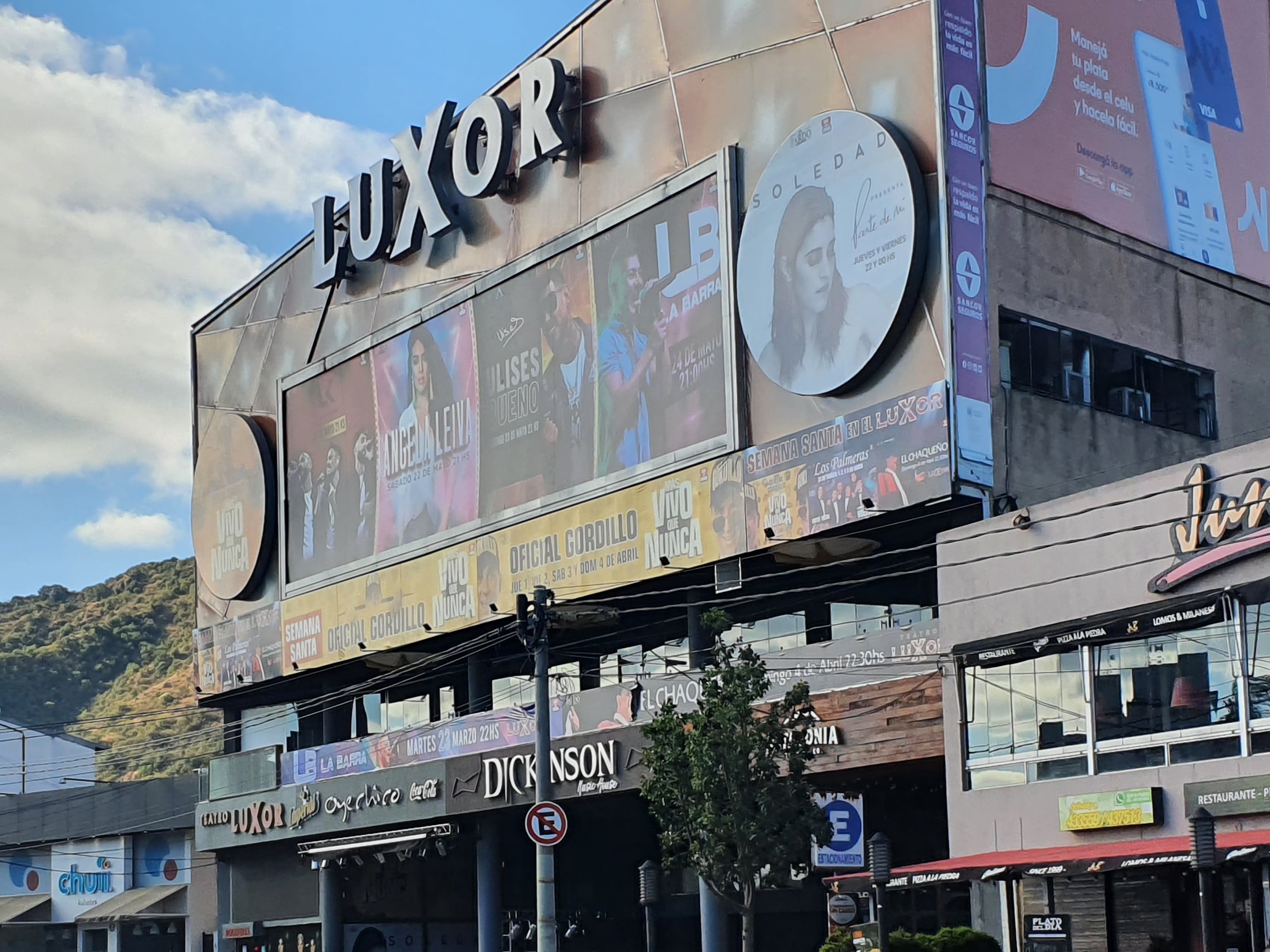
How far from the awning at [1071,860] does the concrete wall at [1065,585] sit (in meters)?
0.52

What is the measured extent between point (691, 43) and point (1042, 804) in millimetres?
19701

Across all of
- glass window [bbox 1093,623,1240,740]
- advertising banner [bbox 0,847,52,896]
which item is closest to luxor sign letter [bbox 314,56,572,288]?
glass window [bbox 1093,623,1240,740]

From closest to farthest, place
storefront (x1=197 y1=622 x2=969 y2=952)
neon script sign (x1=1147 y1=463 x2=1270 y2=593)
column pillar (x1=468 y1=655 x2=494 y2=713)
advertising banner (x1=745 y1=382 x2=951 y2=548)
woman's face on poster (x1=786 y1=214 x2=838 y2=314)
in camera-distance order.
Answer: neon script sign (x1=1147 y1=463 x2=1270 y2=593)
advertising banner (x1=745 y1=382 x2=951 y2=548)
storefront (x1=197 y1=622 x2=969 y2=952)
woman's face on poster (x1=786 y1=214 x2=838 y2=314)
column pillar (x1=468 y1=655 x2=494 y2=713)

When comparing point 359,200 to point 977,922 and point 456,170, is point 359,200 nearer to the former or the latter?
point 456,170

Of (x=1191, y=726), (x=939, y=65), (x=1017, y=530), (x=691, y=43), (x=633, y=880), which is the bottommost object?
(x=633, y=880)

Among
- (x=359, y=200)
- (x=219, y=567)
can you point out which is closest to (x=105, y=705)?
(x=219, y=567)

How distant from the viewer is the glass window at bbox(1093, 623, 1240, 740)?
25.8 m

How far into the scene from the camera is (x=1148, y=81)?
1535 inches

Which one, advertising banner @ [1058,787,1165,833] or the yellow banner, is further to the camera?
the yellow banner

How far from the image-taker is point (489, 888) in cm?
4584

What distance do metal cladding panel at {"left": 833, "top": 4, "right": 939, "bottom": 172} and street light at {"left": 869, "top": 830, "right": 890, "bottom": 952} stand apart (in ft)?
45.9

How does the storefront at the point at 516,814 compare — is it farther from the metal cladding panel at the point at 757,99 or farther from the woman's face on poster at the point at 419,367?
the metal cladding panel at the point at 757,99

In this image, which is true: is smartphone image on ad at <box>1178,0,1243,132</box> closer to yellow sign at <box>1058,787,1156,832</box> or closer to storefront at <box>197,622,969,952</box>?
storefront at <box>197,622,969,952</box>

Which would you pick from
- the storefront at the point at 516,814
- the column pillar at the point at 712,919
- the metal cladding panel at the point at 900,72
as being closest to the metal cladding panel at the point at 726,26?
the metal cladding panel at the point at 900,72
